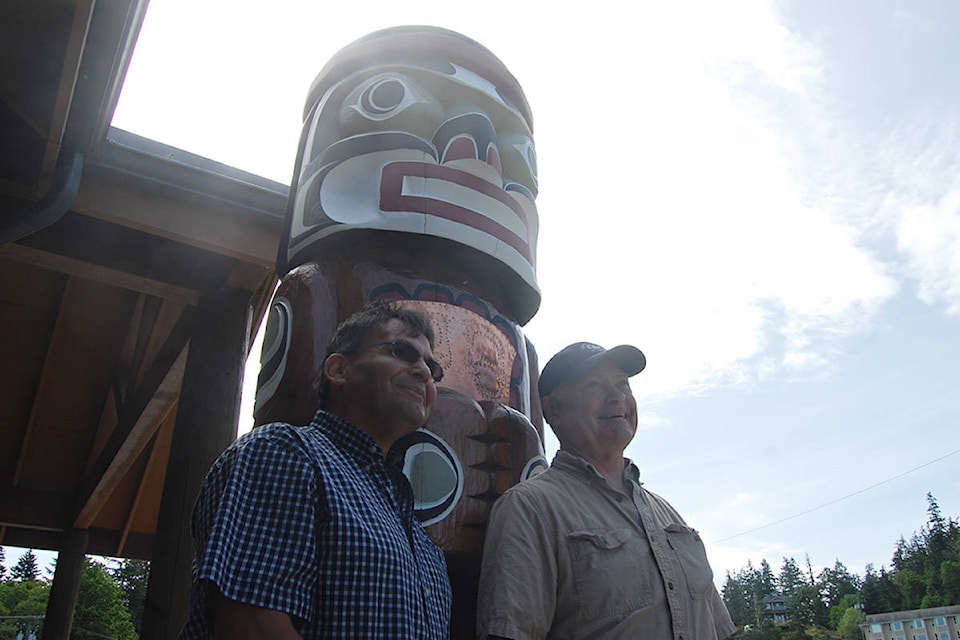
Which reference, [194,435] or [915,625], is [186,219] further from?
[915,625]

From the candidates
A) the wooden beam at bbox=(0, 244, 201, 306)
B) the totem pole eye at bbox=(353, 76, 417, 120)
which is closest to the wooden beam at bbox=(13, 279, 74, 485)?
the wooden beam at bbox=(0, 244, 201, 306)

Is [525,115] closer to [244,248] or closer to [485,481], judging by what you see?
[244,248]

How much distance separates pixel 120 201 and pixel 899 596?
2469 inches

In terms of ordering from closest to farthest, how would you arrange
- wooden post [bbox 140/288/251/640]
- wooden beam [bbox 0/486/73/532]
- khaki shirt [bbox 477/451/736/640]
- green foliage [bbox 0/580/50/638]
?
khaki shirt [bbox 477/451/736/640] → wooden post [bbox 140/288/251/640] → wooden beam [bbox 0/486/73/532] → green foliage [bbox 0/580/50/638]

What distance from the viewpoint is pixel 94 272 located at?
3.83m

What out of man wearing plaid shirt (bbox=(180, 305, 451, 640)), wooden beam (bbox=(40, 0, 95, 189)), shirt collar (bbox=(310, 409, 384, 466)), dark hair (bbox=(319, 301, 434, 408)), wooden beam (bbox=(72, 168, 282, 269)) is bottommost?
man wearing plaid shirt (bbox=(180, 305, 451, 640))

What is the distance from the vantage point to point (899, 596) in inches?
2077

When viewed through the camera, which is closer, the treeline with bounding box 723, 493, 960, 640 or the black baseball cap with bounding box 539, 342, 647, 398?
the black baseball cap with bounding box 539, 342, 647, 398

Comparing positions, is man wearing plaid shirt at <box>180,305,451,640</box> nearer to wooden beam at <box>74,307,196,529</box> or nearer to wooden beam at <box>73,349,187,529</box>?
wooden beam at <box>74,307,196,529</box>

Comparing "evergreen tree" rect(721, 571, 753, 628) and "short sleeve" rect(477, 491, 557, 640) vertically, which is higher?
"evergreen tree" rect(721, 571, 753, 628)

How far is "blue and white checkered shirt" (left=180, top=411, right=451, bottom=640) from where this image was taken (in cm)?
108

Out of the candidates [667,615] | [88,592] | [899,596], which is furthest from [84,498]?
[899,596]

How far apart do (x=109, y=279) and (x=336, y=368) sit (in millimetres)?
2879

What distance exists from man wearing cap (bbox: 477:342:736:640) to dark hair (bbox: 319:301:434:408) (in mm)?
560
